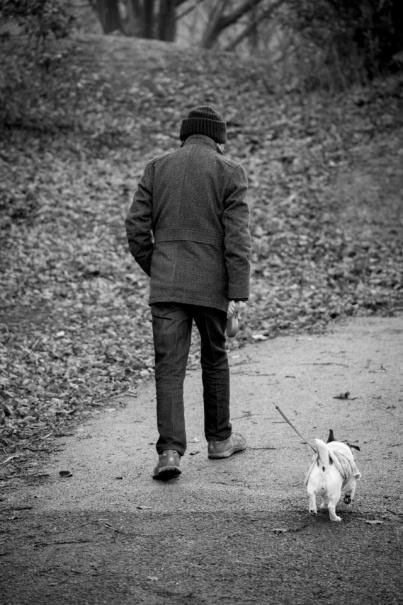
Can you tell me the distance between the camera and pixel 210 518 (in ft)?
13.1

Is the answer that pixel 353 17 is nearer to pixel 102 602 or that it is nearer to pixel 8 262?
pixel 8 262

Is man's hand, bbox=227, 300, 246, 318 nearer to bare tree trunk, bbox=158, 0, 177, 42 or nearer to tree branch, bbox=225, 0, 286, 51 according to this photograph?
tree branch, bbox=225, 0, 286, 51

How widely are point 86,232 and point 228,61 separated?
1004 cm

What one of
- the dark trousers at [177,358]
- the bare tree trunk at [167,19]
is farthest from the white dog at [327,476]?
the bare tree trunk at [167,19]

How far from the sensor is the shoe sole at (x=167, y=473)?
4.63m

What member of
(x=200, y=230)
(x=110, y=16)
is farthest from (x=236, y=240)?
(x=110, y=16)

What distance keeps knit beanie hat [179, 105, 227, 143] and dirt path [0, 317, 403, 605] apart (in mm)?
2170

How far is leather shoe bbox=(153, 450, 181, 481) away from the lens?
4.64 m

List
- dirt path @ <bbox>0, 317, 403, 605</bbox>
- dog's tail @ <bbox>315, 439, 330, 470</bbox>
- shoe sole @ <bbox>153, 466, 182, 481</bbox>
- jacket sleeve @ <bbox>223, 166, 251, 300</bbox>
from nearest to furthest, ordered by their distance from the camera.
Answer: dirt path @ <bbox>0, 317, 403, 605</bbox> < dog's tail @ <bbox>315, 439, 330, 470</bbox> < shoe sole @ <bbox>153, 466, 182, 481</bbox> < jacket sleeve @ <bbox>223, 166, 251, 300</bbox>

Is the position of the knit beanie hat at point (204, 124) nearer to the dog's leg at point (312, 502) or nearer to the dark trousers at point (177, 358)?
the dark trousers at point (177, 358)

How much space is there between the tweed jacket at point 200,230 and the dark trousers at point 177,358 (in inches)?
4.3

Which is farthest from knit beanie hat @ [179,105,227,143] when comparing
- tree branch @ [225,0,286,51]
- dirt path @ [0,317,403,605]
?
tree branch @ [225,0,286,51]

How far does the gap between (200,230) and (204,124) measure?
0.71m

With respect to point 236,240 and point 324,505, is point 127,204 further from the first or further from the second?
point 324,505
